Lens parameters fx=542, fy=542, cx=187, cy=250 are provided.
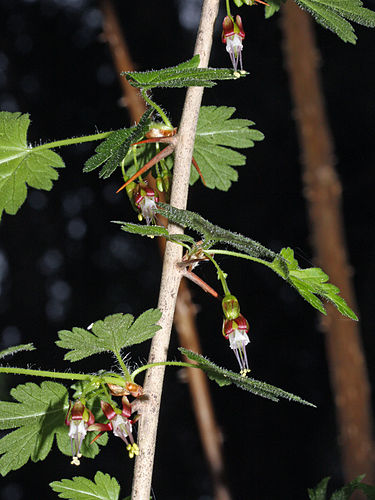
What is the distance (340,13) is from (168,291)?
434 mm

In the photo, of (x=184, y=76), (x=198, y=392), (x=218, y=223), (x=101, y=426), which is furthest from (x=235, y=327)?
(x=218, y=223)

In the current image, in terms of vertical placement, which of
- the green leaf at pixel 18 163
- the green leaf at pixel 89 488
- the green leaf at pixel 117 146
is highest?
the green leaf at pixel 18 163

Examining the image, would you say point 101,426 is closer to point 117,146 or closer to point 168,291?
point 168,291

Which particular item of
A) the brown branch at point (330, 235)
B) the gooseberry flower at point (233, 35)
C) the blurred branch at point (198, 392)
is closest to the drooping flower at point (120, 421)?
the gooseberry flower at point (233, 35)

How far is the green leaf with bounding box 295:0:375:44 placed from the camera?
0.71 m

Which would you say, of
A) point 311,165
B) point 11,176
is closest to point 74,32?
point 311,165

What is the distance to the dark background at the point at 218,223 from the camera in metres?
4.99

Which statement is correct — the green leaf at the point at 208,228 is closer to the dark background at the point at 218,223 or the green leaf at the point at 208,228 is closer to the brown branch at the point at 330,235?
the brown branch at the point at 330,235

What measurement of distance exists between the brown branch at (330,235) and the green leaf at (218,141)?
2.50 metres

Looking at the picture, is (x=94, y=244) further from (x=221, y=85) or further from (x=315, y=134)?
(x=315, y=134)

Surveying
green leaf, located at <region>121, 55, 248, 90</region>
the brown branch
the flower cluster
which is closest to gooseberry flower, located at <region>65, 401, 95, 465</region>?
the flower cluster

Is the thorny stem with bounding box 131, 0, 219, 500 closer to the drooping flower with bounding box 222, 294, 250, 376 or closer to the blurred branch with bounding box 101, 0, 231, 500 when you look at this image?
the drooping flower with bounding box 222, 294, 250, 376

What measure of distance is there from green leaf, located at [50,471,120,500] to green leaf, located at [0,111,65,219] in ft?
1.34

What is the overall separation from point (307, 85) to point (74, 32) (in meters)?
3.37
